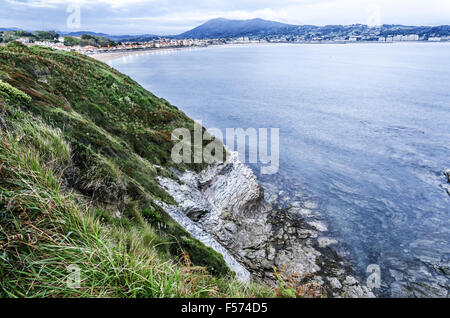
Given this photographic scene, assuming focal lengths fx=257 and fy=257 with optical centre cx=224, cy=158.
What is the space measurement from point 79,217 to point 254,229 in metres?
13.6

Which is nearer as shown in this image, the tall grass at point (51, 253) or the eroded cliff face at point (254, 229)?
the tall grass at point (51, 253)

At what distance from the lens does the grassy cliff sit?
11.0ft

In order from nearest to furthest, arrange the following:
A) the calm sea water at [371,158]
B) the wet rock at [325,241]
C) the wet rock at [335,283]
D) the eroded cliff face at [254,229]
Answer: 1. the wet rock at [335,283]
2. the eroded cliff face at [254,229]
3. the calm sea water at [371,158]
4. the wet rock at [325,241]

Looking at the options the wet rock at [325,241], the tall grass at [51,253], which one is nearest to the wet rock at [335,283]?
the wet rock at [325,241]

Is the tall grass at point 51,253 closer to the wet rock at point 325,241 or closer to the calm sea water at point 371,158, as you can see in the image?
the wet rock at point 325,241

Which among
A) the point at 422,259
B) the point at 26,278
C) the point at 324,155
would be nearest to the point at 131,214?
the point at 26,278

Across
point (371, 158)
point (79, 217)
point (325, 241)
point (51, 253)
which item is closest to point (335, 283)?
point (325, 241)

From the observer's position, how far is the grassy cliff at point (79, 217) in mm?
3352

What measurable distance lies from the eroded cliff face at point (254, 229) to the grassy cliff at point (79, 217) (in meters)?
2.34

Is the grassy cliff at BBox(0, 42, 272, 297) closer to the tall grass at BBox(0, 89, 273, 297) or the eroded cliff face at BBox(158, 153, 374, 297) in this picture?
the tall grass at BBox(0, 89, 273, 297)

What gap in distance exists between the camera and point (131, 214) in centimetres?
767

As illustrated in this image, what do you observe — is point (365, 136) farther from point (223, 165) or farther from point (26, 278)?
point (26, 278)

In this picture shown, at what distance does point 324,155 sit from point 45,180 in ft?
106

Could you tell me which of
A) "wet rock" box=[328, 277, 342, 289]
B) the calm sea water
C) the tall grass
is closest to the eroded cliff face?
"wet rock" box=[328, 277, 342, 289]
